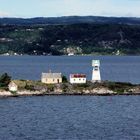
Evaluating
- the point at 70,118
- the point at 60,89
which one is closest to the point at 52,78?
the point at 60,89

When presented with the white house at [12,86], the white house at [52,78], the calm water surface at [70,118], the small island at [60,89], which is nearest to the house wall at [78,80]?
the small island at [60,89]

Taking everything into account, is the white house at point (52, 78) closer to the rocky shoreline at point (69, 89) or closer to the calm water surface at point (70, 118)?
the rocky shoreline at point (69, 89)

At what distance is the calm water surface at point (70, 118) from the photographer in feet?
241

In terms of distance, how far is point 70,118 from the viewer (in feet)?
285

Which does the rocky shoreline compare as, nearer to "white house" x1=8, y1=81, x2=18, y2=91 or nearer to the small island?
the small island

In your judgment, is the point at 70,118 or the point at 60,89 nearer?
the point at 70,118

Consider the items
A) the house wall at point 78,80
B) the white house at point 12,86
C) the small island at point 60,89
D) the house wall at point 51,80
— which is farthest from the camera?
the house wall at point 78,80

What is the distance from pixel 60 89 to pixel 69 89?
1337mm

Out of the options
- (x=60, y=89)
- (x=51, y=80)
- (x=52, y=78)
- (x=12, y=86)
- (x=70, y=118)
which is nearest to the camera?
(x=70, y=118)

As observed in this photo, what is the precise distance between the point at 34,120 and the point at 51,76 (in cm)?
3111

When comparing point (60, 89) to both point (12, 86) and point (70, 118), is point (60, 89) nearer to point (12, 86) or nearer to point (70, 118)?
point (12, 86)

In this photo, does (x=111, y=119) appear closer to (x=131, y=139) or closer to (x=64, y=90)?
(x=131, y=139)

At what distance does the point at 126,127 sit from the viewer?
78375 mm

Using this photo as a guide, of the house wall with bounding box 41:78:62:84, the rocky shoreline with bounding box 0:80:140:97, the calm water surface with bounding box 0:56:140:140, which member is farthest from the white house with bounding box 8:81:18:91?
the house wall with bounding box 41:78:62:84
